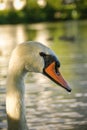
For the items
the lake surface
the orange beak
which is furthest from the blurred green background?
the orange beak

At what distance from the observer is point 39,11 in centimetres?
6212

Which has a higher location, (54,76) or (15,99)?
(54,76)

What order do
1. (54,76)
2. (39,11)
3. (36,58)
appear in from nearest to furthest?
(36,58) → (54,76) → (39,11)

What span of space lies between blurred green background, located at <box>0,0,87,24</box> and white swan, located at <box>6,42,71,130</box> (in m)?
52.1

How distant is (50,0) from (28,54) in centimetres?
6093

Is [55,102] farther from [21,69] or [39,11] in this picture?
[39,11]

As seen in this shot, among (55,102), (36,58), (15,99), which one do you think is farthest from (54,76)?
(55,102)

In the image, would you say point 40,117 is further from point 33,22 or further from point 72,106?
point 33,22

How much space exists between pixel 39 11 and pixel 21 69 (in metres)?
56.3

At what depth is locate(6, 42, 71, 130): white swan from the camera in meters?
6.04

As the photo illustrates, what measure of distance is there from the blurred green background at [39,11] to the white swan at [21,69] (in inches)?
2050

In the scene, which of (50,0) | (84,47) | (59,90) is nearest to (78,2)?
(50,0)

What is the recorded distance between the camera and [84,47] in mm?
24953

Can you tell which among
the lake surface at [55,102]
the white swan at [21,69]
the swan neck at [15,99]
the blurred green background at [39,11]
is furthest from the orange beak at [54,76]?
the blurred green background at [39,11]
